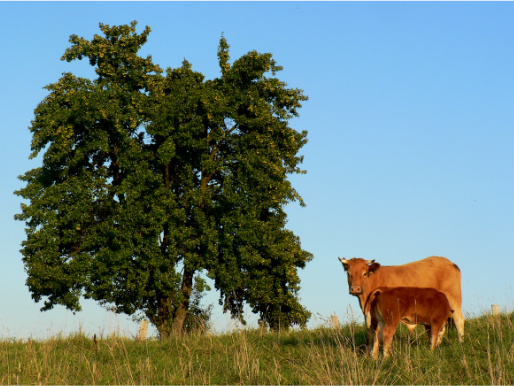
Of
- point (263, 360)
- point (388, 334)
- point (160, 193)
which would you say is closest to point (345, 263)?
point (388, 334)

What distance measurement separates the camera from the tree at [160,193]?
23281 millimetres

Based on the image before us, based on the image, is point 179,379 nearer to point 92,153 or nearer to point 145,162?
point 145,162

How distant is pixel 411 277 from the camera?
44.6 feet

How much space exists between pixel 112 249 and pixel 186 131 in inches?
216

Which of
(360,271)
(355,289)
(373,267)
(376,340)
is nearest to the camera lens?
(376,340)

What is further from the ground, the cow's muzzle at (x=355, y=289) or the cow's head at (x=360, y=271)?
the cow's head at (x=360, y=271)

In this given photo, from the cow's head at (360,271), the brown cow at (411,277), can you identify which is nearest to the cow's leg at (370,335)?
the brown cow at (411,277)

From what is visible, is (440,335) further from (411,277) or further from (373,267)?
(373,267)

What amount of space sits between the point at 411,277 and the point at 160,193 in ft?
41.9

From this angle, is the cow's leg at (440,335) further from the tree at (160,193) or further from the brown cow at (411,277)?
the tree at (160,193)

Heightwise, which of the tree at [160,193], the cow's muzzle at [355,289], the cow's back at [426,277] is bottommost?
the cow's muzzle at [355,289]

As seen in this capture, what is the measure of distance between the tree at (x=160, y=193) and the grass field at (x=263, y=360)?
6.63 m

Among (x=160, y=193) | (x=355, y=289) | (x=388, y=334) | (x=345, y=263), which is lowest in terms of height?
(x=388, y=334)

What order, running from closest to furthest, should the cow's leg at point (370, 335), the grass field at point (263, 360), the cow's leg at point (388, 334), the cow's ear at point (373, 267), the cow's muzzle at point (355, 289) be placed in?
the grass field at point (263, 360) → the cow's leg at point (388, 334) → the cow's leg at point (370, 335) → the cow's muzzle at point (355, 289) → the cow's ear at point (373, 267)
